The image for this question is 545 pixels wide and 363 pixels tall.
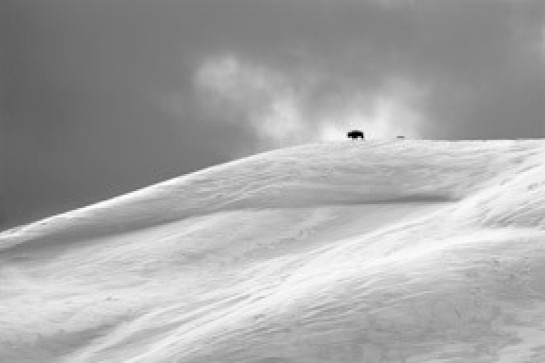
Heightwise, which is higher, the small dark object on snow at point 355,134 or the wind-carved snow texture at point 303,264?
the small dark object on snow at point 355,134

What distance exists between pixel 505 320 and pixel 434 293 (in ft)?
2.32

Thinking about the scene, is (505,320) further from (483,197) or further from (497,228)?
(483,197)

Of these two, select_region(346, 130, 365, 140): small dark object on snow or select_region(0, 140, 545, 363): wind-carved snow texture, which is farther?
select_region(346, 130, 365, 140): small dark object on snow

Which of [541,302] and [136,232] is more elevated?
[136,232]

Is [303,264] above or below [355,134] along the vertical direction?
below

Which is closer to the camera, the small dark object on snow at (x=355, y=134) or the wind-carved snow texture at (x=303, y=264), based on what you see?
the wind-carved snow texture at (x=303, y=264)

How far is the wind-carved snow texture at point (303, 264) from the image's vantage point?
24.8ft

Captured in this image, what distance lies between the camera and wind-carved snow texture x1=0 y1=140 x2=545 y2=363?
7.55 meters

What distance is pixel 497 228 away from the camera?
33.2 feet

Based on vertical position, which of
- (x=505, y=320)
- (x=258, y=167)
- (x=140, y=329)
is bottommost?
(x=505, y=320)

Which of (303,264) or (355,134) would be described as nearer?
(303,264)

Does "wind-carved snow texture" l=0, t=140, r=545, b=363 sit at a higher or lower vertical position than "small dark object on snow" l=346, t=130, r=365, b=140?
lower

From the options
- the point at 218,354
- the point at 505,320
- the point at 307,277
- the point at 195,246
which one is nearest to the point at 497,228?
the point at 307,277

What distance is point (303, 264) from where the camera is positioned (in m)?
11.3
